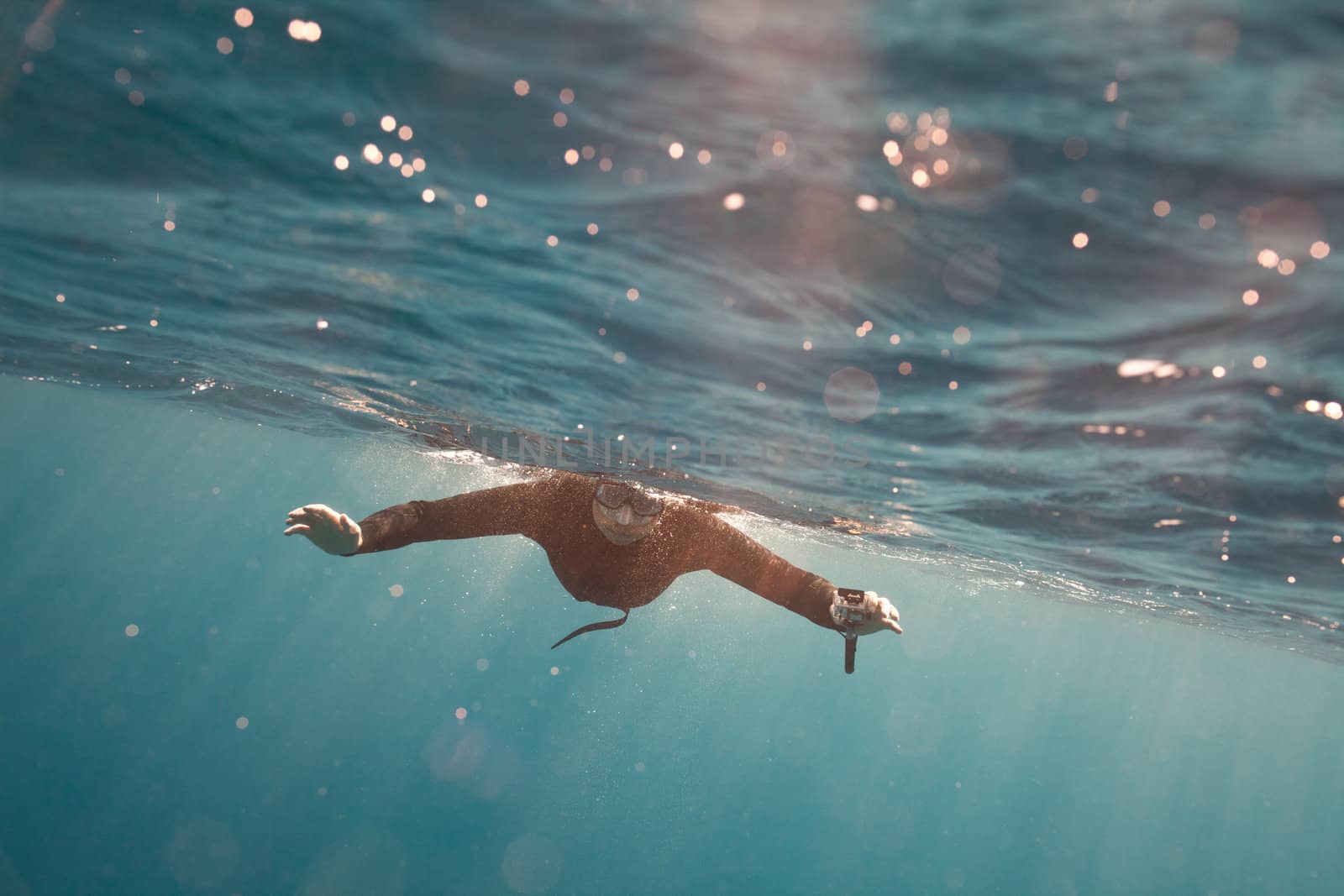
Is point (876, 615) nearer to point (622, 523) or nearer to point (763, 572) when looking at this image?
point (763, 572)

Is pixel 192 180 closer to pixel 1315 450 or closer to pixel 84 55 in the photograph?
pixel 84 55

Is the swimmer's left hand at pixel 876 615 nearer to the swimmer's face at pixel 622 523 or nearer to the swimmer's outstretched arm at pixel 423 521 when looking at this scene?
the swimmer's face at pixel 622 523

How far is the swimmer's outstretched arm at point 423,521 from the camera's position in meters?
6.29

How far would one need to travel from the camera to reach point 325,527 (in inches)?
248

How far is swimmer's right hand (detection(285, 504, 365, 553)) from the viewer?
6.14 metres

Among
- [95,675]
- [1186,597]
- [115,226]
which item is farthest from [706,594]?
[115,226]

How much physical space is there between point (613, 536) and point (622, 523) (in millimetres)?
342

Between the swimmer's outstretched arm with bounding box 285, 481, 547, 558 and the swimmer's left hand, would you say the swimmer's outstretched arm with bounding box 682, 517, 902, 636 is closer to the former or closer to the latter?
the swimmer's left hand

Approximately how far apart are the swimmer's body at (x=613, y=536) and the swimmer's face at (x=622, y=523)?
0.04ft

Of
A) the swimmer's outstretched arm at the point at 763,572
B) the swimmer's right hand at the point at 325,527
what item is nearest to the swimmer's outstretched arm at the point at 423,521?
the swimmer's right hand at the point at 325,527

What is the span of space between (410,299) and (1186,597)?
21527 mm

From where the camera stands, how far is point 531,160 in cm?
544

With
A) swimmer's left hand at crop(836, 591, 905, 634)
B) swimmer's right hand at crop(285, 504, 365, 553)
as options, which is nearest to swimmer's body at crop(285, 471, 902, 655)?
swimmer's left hand at crop(836, 591, 905, 634)

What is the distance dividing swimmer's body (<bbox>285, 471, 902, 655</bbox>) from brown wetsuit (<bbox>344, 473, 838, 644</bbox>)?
0.01 metres
